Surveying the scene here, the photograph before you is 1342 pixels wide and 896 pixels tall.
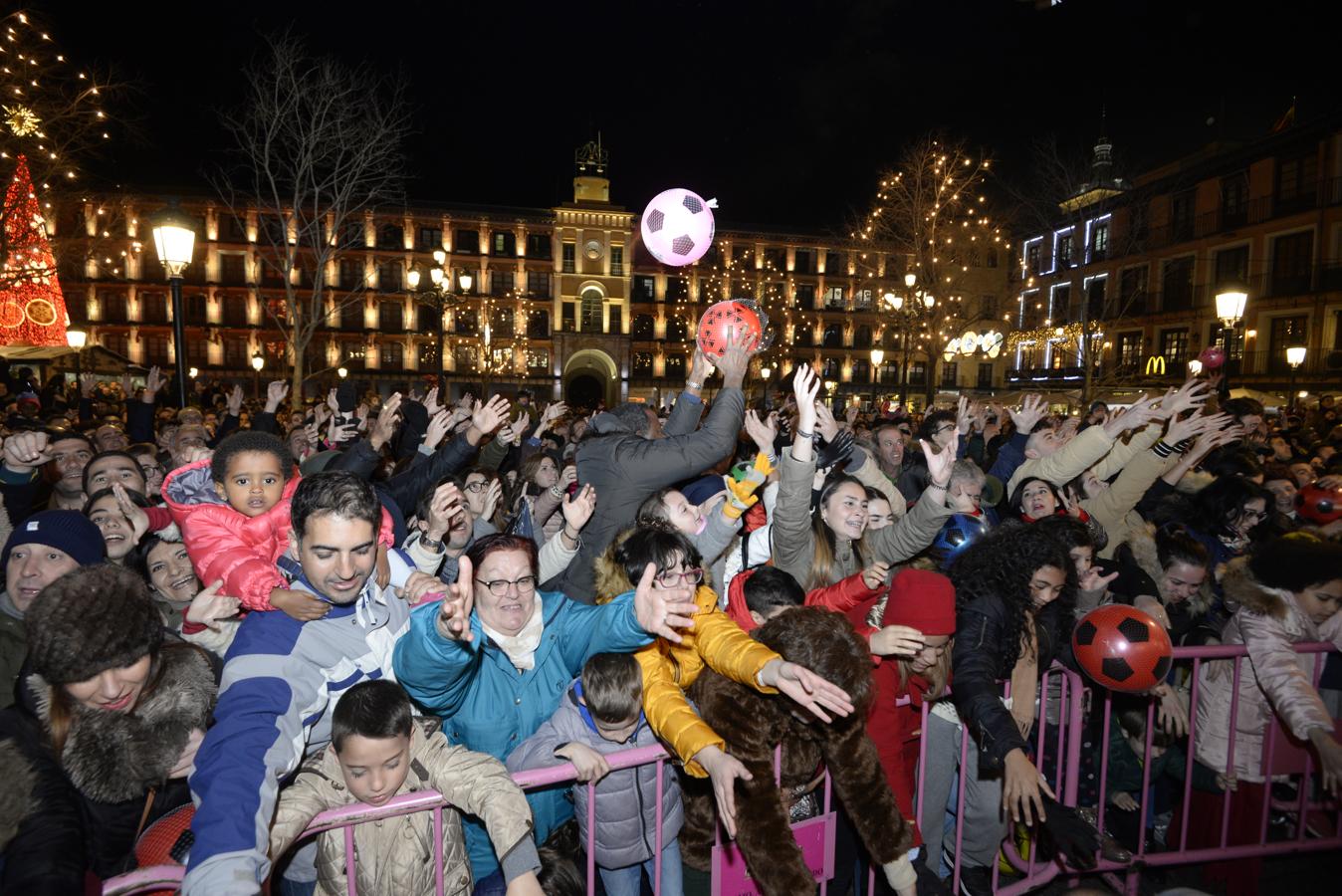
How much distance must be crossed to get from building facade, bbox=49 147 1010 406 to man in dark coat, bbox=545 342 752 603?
39.7m

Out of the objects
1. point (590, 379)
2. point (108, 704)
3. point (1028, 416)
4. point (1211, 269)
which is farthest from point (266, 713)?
point (590, 379)

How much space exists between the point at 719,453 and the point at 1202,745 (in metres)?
3.06

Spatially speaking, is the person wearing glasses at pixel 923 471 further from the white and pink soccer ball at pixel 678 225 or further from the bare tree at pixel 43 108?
the bare tree at pixel 43 108

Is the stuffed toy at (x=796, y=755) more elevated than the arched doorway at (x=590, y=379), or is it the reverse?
the arched doorway at (x=590, y=379)

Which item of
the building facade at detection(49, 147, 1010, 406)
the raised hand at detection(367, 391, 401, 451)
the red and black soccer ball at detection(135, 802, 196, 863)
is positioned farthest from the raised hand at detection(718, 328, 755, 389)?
the building facade at detection(49, 147, 1010, 406)

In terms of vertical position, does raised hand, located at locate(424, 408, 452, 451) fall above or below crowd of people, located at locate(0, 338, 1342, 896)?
above

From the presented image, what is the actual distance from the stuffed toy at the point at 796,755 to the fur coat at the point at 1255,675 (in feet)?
7.15

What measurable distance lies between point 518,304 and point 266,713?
152ft

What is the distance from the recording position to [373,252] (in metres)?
48.4

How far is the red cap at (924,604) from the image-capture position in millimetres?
2752

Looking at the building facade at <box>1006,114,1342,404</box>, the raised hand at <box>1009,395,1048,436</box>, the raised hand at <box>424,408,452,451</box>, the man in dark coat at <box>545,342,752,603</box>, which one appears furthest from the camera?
the building facade at <box>1006,114,1342,404</box>

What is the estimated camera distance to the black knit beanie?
2053 millimetres

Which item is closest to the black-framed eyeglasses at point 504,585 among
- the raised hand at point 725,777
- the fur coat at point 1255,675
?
the raised hand at point 725,777

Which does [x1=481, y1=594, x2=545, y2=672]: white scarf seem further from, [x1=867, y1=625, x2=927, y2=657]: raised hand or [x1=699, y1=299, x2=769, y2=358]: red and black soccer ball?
[x1=699, y1=299, x2=769, y2=358]: red and black soccer ball
